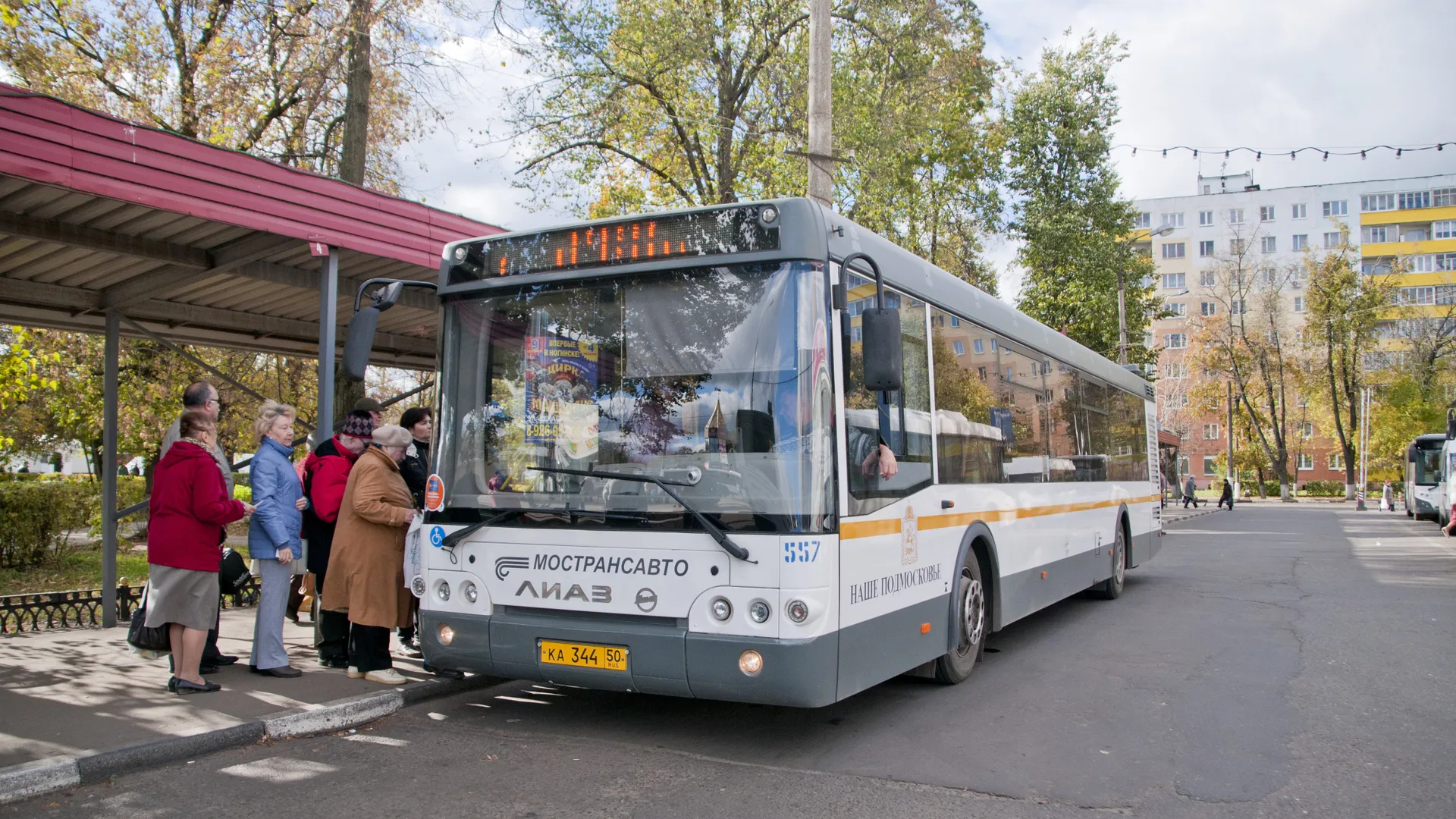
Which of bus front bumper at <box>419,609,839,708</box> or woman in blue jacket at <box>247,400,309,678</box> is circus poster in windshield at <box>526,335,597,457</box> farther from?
woman in blue jacket at <box>247,400,309,678</box>

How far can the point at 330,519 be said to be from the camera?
7.28 metres

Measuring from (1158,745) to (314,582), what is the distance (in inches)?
233

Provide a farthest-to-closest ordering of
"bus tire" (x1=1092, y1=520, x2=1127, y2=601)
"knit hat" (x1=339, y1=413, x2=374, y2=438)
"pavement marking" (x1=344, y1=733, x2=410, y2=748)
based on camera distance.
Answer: "bus tire" (x1=1092, y1=520, x2=1127, y2=601), "knit hat" (x1=339, y1=413, x2=374, y2=438), "pavement marking" (x1=344, y1=733, x2=410, y2=748)

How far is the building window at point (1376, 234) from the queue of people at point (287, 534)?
92.7 meters

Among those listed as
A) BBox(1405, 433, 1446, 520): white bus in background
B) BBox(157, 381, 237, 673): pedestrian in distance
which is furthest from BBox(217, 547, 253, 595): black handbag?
BBox(1405, 433, 1446, 520): white bus in background

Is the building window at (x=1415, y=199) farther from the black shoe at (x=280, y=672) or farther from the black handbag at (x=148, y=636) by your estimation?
the black handbag at (x=148, y=636)

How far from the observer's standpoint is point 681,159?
949 inches

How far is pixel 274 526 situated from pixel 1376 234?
94479mm

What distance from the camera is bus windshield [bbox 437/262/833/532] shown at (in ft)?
17.0

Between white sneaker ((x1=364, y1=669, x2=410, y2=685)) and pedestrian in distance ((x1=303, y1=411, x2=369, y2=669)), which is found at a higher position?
pedestrian in distance ((x1=303, y1=411, x2=369, y2=669))

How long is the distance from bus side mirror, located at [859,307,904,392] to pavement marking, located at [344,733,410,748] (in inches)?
130

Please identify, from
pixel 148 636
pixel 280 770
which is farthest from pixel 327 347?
pixel 280 770

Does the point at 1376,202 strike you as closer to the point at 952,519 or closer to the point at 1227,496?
the point at 1227,496

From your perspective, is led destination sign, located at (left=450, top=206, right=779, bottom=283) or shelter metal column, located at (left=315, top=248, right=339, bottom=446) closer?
led destination sign, located at (left=450, top=206, right=779, bottom=283)
